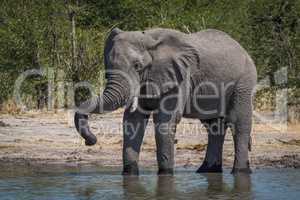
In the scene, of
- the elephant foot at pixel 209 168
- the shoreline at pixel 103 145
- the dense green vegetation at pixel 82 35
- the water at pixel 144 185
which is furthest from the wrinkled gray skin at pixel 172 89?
the dense green vegetation at pixel 82 35

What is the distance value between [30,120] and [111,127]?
201 centimetres

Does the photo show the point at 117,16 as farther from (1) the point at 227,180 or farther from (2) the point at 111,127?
(1) the point at 227,180

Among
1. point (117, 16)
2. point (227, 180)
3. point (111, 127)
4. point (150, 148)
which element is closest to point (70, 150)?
point (150, 148)

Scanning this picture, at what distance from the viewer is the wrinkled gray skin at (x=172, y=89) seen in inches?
416

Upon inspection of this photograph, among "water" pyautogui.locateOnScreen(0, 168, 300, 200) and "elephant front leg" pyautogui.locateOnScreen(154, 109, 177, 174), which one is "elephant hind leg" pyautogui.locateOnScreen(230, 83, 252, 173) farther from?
"elephant front leg" pyautogui.locateOnScreen(154, 109, 177, 174)

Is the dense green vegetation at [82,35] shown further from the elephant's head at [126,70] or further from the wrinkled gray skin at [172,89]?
the elephant's head at [126,70]


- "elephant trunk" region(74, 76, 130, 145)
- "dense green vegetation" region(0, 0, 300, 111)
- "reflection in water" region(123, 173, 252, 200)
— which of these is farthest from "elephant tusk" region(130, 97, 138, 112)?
"dense green vegetation" region(0, 0, 300, 111)

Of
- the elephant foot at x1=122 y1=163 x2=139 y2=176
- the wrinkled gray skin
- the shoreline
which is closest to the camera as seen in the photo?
the wrinkled gray skin

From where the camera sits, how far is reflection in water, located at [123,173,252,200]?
984cm

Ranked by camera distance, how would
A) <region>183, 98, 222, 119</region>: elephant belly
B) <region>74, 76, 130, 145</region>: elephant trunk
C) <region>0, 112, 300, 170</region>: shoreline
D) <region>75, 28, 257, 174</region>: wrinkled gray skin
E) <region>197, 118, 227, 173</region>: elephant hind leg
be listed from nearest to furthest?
1. <region>74, 76, 130, 145</region>: elephant trunk
2. <region>75, 28, 257, 174</region>: wrinkled gray skin
3. <region>183, 98, 222, 119</region>: elephant belly
4. <region>197, 118, 227, 173</region>: elephant hind leg
5. <region>0, 112, 300, 170</region>: shoreline

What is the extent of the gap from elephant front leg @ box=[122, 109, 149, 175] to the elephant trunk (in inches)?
24.0

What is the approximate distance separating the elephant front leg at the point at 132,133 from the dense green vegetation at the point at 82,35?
1071 cm

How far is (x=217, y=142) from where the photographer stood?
1245 cm

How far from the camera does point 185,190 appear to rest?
10289 mm
